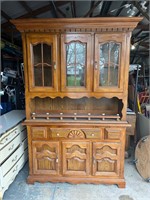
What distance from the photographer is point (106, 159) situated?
6.66ft

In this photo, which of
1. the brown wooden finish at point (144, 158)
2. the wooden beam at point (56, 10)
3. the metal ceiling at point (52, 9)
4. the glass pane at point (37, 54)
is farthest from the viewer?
the wooden beam at point (56, 10)

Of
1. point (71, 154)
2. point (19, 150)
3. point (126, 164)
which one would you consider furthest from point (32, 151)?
point (126, 164)

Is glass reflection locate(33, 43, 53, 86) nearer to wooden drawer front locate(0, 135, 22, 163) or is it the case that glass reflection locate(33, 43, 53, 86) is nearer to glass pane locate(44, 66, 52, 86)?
glass pane locate(44, 66, 52, 86)

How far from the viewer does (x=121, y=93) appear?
191cm

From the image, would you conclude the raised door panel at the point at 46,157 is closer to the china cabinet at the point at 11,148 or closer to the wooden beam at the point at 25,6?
the china cabinet at the point at 11,148

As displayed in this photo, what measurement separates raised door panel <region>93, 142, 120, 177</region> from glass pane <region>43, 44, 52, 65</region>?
43.3 inches

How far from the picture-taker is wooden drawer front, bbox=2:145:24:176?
1.79 meters

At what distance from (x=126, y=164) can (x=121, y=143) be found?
0.78 metres

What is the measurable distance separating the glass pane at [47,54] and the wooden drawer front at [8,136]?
0.88 m

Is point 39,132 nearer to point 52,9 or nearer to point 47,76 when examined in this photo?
point 47,76

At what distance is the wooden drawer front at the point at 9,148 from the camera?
5.73ft

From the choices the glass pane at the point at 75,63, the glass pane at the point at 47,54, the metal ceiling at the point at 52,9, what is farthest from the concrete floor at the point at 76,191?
the metal ceiling at the point at 52,9

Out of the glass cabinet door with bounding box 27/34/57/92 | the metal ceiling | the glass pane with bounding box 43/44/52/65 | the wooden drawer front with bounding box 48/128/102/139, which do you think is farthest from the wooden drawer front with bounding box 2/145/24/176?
the metal ceiling

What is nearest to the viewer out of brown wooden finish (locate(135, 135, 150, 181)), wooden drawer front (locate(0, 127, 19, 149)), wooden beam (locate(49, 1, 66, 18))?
wooden drawer front (locate(0, 127, 19, 149))
